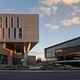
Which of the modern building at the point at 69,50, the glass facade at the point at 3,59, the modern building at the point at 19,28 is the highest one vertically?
the modern building at the point at 19,28

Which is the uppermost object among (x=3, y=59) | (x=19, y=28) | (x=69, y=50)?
(x=19, y=28)

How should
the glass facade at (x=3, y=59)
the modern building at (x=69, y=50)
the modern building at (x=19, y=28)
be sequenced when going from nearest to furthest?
the glass facade at (x=3, y=59) < the modern building at (x=19, y=28) < the modern building at (x=69, y=50)

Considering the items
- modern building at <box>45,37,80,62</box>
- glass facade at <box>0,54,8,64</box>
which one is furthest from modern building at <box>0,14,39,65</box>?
modern building at <box>45,37,80,62</box>

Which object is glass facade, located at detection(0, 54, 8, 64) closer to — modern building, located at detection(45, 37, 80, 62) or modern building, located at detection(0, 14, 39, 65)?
modern building, located at detection(0, 14, 39, 65)

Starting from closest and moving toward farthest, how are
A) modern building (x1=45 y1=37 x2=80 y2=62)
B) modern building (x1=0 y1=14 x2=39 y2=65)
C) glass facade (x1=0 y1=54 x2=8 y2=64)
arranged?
1. glass facade (x1=0 y1=54 x2=8 y2=64)
2. modern building (x1=0 y1=14 x2=39 y2=65)
3. modern building (x1=45 y1=37 x2=80 y2=62)

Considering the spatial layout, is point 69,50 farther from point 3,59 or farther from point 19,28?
point 3,59

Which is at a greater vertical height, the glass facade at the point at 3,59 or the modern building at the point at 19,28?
the modern building at the point at 19,28

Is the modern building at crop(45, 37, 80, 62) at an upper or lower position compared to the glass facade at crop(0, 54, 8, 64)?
upper

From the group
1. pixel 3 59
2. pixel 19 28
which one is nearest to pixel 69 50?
pixel 19 28

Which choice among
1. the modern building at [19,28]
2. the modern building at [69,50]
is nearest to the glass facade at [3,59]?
the modern building at [19,28]

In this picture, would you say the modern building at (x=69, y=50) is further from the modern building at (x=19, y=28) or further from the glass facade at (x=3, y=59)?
the glass facade at (x=3, y=59)

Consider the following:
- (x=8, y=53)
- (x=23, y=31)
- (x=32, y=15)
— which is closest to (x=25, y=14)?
(x=32, y=15)

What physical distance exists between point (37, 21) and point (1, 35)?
13.4 metres

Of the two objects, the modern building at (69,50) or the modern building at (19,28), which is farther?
the modern building at (69,50)
